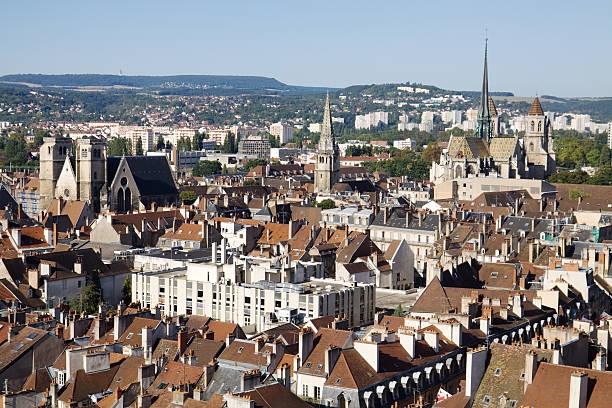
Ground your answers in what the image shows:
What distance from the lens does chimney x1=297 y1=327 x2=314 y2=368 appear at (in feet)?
118

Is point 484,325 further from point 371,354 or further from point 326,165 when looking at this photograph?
point 326,165

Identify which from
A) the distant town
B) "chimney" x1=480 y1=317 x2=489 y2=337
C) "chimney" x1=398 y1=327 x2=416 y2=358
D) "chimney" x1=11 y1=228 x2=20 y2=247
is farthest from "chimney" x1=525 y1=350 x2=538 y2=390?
"chimney" x1=11 y1=228 x2=20 y2=247

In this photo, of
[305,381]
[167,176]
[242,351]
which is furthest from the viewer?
[167,176]

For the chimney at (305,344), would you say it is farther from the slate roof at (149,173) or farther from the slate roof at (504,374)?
the slate roof at (149,173)

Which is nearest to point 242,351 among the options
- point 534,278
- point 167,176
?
point 534,278

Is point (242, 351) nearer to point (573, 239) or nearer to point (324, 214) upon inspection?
point (573, 239)

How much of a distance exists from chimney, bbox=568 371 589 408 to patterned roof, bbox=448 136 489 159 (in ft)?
366

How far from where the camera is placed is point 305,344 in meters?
36.2

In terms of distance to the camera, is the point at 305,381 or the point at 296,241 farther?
the point at 296,241

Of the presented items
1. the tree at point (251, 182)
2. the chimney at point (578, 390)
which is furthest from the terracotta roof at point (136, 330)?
the tree at point (251, 182)

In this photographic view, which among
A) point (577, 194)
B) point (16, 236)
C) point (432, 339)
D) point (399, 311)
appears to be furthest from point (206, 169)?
point (432, 339)

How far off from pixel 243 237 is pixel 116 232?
1062 cm

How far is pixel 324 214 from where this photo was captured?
9444cm

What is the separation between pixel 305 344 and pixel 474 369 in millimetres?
6980
